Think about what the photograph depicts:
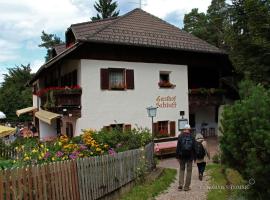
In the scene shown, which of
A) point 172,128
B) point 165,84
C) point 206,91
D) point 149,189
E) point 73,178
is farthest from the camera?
point 206,91

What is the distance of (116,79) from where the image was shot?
1948 centimetres

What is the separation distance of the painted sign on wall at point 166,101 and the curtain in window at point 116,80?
2.52 metres

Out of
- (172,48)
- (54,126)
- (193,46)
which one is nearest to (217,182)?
(172,48)

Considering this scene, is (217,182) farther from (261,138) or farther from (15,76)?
(15,76)

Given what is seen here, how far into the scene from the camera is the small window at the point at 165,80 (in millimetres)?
21203

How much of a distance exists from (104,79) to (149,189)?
9678 millimetres

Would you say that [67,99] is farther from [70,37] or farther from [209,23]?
[209,23]

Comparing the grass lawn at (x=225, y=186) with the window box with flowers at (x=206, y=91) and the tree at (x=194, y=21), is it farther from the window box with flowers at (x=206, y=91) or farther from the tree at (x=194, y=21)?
the tree at (x=194, y=21)

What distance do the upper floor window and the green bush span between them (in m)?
13.1

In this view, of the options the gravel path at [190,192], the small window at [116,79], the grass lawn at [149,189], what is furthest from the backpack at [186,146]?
the small window at [116,79]

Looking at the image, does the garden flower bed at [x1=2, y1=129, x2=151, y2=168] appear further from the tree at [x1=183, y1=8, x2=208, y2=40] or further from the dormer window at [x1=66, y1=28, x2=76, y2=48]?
the tree at [x1=183, y1=8, x2=208, y2=40]

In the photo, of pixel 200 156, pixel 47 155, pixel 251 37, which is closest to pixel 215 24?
pixel 251 37

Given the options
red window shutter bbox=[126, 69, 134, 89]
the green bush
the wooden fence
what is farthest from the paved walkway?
red window shutter bbox=[126, 69, 134, 89]

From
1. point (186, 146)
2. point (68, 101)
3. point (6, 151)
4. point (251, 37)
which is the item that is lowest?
point (6, 151)
